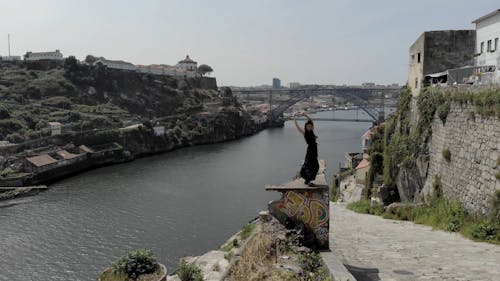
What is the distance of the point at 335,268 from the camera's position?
4.55 metres

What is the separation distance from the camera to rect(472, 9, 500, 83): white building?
1310cm

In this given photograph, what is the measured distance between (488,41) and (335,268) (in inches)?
480

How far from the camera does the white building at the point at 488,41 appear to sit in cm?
1310

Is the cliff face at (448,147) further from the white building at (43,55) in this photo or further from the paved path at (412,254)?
the white building at (43,55)

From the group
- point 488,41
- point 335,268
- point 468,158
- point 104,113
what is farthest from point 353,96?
point 335,268

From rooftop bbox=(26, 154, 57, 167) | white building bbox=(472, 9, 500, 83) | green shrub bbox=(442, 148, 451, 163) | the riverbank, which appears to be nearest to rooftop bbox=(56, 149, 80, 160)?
the riverbank

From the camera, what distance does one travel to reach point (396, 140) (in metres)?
15.3

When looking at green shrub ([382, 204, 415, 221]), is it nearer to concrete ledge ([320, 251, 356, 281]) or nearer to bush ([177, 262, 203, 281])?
bush ([177, 262, 203, 281])

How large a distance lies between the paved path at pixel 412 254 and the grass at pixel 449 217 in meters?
0.30

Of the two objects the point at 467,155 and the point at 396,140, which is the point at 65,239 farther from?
the point at 467,155

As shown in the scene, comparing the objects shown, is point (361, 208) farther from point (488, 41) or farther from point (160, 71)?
point (160, 71)

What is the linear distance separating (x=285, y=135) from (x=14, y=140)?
39.4 meters

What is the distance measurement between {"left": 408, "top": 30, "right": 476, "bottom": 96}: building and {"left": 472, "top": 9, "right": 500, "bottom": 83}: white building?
33 cm

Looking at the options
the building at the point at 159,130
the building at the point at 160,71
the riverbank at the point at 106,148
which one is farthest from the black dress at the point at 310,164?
the building at the point at 160,71
